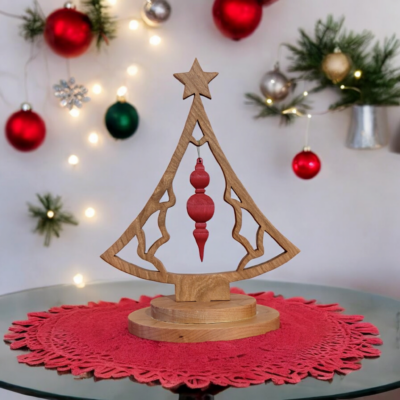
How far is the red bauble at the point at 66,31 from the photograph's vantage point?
1.81 m

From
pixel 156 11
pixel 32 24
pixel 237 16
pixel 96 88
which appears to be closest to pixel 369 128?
pixel 237 16

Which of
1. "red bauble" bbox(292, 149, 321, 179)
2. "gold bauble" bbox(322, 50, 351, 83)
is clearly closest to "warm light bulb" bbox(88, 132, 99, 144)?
"red bauble" bbox(292, 149, 321, 179)

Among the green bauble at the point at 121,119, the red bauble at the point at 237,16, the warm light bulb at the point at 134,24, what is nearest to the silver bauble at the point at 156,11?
the warm light bulb at the point at 134,24

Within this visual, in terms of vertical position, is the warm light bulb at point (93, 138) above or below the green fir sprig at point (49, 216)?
above

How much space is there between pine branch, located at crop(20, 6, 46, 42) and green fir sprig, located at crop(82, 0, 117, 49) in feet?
0.46

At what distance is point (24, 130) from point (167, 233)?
1.02 metres

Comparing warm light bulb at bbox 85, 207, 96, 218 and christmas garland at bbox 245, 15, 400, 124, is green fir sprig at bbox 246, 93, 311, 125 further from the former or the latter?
warm light bulb at bbox 85, 207, 96, 218

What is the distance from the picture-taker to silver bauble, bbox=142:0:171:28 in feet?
6.14

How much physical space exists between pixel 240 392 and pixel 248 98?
136 centimetres

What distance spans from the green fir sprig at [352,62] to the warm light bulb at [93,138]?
2.08ft

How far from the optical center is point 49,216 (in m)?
1.96

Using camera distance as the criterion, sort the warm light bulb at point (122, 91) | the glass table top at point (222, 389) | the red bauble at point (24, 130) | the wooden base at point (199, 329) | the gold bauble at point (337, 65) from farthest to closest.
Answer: the warm light bulb at point (122, 91) → the red bauble at point (24, 130) → the gold bauble at point (337, 65) → the wooden base at point (199, 329) → the glass table top at point (222, 389)

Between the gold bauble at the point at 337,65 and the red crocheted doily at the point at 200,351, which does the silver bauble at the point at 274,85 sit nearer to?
the gold bauble at the point at 337,65

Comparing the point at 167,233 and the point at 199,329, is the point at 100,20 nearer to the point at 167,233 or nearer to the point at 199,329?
the point at 167,233
